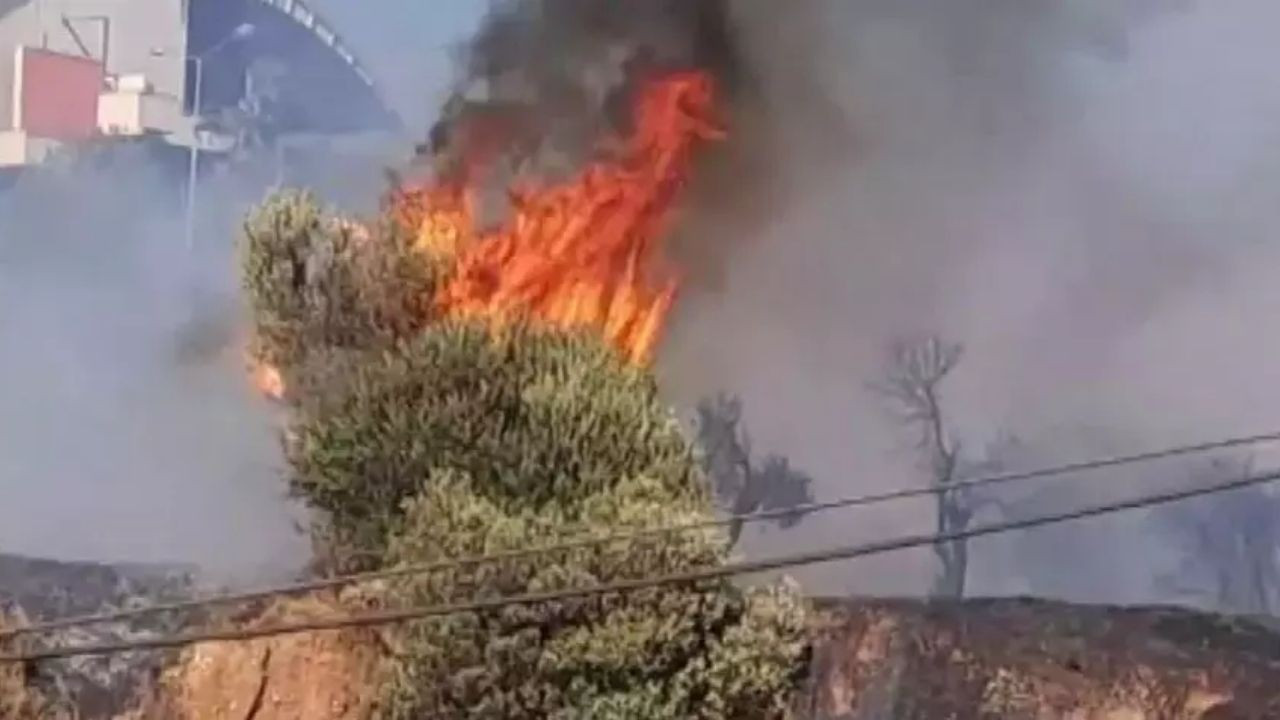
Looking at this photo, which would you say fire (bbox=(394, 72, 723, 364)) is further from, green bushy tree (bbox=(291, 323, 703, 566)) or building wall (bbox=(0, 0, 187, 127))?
building wall (bbox=(0, 0, 187, 127))

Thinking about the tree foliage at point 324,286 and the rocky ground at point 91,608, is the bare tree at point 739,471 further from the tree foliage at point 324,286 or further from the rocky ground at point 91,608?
the rocky ground at point 91,608

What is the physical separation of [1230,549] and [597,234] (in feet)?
21.4

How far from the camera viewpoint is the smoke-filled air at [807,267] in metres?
15.0

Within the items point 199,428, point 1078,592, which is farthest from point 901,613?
point 199,428

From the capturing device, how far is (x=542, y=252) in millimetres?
17625

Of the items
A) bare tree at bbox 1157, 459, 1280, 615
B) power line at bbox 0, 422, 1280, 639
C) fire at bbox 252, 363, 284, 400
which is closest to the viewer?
power line at bbox 0, 422, 1280, 639

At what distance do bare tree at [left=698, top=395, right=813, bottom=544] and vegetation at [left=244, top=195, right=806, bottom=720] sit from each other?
1.66m

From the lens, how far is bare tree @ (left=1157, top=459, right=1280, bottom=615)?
47.0 ft

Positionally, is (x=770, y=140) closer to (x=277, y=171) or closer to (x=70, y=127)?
(x=277, y=171)

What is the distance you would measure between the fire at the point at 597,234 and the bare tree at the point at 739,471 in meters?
0.85

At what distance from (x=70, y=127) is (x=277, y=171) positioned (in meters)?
2.16

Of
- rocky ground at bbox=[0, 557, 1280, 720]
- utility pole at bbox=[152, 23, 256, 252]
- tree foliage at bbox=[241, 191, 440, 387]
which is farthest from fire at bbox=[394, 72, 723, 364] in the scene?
rocky ground at bbox=[0, 557, 1280, 720]

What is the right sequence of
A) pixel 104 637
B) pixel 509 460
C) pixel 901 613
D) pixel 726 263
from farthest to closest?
pixel 726 263 → pixel 104 637 → pixel 901 613 → pixel 509 460

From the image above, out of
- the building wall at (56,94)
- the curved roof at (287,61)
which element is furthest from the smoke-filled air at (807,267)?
the building wall at (56,94)
